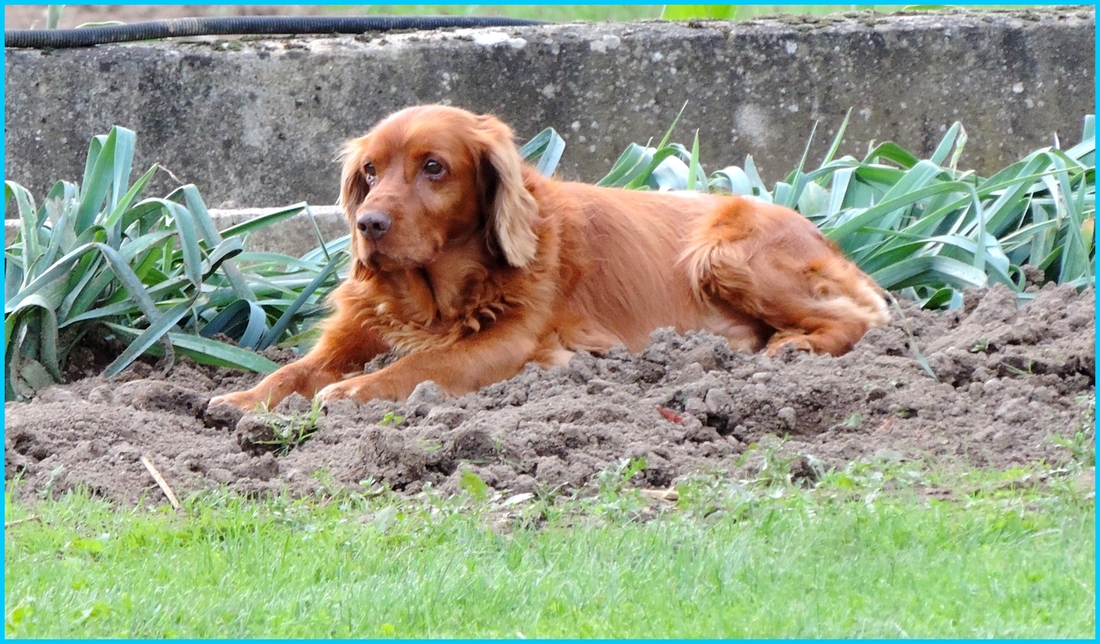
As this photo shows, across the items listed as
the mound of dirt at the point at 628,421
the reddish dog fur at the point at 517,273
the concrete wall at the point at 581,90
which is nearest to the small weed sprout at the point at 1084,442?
the mound of dirt at the point at 628,421

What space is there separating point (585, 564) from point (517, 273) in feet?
6.63

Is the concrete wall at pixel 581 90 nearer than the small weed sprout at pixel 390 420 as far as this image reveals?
No

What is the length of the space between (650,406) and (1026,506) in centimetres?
120

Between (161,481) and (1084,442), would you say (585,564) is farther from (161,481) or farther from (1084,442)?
(1084,442)

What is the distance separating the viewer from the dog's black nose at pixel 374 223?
4145 millimetres

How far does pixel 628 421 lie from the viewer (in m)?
3.65

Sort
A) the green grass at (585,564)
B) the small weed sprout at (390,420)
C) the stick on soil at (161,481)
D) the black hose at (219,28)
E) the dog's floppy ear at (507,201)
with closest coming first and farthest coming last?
the green grass at (585,564), the stick on soil at (161,481), the small weed sprout at (390,420), the dog's floppy ear at (507,201), the black hose at (219,28)

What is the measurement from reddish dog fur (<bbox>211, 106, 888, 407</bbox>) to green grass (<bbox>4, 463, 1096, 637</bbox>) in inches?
47.9

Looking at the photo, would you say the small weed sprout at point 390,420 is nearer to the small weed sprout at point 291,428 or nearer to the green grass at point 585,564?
the small weed sprout at point 291,428

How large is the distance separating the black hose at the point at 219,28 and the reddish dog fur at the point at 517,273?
A: 208 centimetres

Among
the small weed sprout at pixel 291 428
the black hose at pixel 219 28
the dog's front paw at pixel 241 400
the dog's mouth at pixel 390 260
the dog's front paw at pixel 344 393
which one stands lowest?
the dog's front paw at pixel 241 400

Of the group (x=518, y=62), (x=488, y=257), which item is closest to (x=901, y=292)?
(x=488, y=257)

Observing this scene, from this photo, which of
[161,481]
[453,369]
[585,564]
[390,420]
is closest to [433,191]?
[453,369]

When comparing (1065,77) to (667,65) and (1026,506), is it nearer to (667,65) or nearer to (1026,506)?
(667,65)
